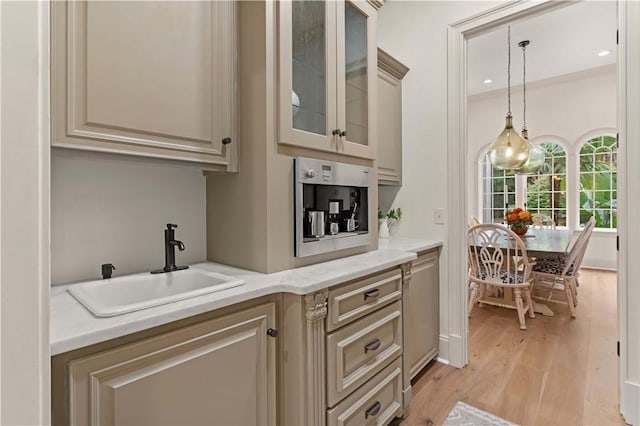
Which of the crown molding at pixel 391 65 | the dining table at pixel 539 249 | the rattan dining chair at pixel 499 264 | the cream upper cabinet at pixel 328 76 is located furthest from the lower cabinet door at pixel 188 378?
the dining table at pixel 539 249

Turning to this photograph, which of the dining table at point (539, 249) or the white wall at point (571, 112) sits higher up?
the white wall at point (571, 112)

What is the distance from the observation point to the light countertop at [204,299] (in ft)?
2.65

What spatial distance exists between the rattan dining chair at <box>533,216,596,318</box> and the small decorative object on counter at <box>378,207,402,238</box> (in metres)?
1.99

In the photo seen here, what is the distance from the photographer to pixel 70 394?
31.3 inches

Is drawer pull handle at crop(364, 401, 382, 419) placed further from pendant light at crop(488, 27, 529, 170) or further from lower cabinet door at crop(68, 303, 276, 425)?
pendant light at crop(488, 27, 529, 170)

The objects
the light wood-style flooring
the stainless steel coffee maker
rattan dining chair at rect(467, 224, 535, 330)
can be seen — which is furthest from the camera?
rattan dining chair at rect(467, 224, 535, 330)

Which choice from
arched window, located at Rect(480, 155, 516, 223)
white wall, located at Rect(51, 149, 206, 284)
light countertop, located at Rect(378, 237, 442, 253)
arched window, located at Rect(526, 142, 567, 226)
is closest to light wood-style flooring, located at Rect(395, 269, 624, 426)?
light countertop, located at Rect(378, 237, 442, 253)

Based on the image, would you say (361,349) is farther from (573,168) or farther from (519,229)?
(573,168)

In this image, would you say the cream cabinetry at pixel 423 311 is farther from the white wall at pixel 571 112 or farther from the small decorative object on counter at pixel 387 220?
the white wall at pixel 571 112

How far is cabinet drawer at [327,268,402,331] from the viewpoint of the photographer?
1343mm

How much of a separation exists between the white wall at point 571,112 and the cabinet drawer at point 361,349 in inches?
215

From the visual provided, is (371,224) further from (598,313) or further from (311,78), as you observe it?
(598,313)

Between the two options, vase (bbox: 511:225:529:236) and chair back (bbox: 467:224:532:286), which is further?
vase (bbox: 511:225:529:236)

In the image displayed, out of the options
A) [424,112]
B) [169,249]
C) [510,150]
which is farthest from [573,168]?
[169,249]
